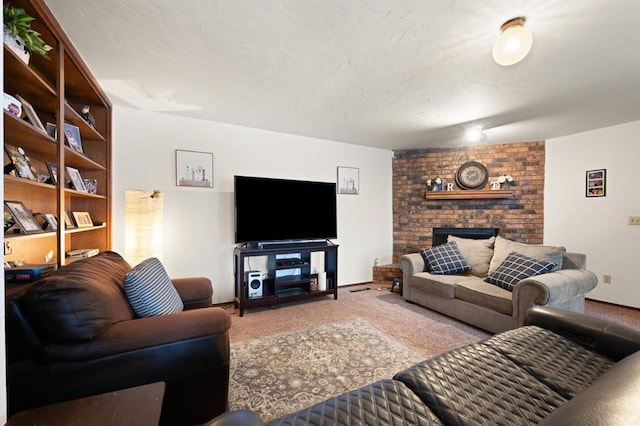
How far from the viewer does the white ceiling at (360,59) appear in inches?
56.2

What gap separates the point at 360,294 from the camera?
3.72 meters

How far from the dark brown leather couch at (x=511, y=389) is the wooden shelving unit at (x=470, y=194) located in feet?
9.89

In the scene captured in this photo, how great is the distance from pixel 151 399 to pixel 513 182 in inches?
187

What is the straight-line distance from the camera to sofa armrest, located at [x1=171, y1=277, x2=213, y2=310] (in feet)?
6.63

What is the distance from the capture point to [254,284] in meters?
3.12

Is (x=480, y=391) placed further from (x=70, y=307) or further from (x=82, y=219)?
(x=82, y=219)

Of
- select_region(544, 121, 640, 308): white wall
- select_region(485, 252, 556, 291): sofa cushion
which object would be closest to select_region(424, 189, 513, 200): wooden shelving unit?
select_region(544, 121, 640, 308): white wall

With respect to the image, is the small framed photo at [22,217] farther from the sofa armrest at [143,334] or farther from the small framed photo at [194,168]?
the small framed photo at [194,168]

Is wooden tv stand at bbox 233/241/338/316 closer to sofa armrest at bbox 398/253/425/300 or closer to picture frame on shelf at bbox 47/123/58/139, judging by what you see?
sofa armrest at bbox 398/253/425/300

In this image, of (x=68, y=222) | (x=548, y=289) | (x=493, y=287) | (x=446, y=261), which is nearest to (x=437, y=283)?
(x=446, y=261)

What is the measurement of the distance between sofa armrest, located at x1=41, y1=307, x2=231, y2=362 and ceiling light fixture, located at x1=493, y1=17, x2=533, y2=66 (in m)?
2.22

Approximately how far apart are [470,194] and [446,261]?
4.42 feet

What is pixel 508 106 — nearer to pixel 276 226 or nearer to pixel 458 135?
pixel 458 135

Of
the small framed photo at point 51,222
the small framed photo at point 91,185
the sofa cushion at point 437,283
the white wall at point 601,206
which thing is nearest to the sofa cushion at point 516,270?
the sofa cushion at point 437,283
